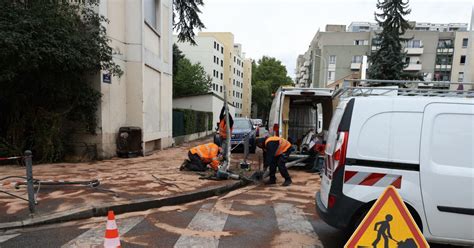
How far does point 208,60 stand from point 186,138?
150 feet

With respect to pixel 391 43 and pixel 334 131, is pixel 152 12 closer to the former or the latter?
pixel 334 131

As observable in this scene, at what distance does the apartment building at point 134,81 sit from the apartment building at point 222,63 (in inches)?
1555

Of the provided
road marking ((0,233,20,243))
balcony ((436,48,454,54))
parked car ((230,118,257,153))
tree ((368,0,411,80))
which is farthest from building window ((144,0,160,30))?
balcony ((436,48,454,54))

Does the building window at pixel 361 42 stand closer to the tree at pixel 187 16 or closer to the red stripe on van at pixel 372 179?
the tree at pixel 187 16

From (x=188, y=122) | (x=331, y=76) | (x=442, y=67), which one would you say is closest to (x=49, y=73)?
(x=188, y=122)

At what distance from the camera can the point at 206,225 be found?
513cm

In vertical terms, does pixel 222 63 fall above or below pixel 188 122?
above

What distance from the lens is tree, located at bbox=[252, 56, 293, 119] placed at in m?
78.4

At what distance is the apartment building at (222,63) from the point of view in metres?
63.8

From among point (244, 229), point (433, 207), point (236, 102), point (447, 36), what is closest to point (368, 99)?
point (433, 207)

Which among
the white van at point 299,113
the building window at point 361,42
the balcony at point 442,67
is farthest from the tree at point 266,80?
the white van at point 299,113

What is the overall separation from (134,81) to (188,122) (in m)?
8.21

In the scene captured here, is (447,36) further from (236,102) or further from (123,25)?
(123,25)

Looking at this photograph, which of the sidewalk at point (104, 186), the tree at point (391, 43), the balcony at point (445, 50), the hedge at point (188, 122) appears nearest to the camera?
the sidewalk at point (104, 186)
